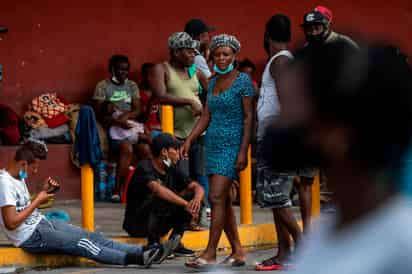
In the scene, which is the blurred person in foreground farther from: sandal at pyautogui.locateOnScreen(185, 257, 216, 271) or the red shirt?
the red shirt

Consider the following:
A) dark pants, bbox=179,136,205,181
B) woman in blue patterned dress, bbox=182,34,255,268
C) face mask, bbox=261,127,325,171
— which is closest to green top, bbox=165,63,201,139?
dark pants, bbox=179,136,205,181

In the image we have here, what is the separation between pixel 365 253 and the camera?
73.7 inches

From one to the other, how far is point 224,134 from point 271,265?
96cm

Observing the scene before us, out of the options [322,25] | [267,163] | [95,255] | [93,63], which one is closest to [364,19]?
[93,63]

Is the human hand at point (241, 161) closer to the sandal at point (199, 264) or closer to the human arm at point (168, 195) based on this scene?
the human arm at point (168, 195)

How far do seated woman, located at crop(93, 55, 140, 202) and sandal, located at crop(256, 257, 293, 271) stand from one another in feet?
12.9

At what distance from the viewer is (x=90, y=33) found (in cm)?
1209

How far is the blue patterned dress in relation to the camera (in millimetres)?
7734

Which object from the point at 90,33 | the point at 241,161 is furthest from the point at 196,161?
the point at 90,33

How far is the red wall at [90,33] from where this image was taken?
11.6 meters

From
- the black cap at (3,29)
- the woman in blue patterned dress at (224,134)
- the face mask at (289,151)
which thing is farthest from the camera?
the black cap at (3,29)

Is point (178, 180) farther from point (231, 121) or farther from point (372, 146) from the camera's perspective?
point (372, 146)

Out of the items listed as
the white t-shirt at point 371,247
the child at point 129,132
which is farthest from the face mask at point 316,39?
the child at point 129,132

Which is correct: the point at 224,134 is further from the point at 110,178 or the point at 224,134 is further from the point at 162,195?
the point at 110,178
